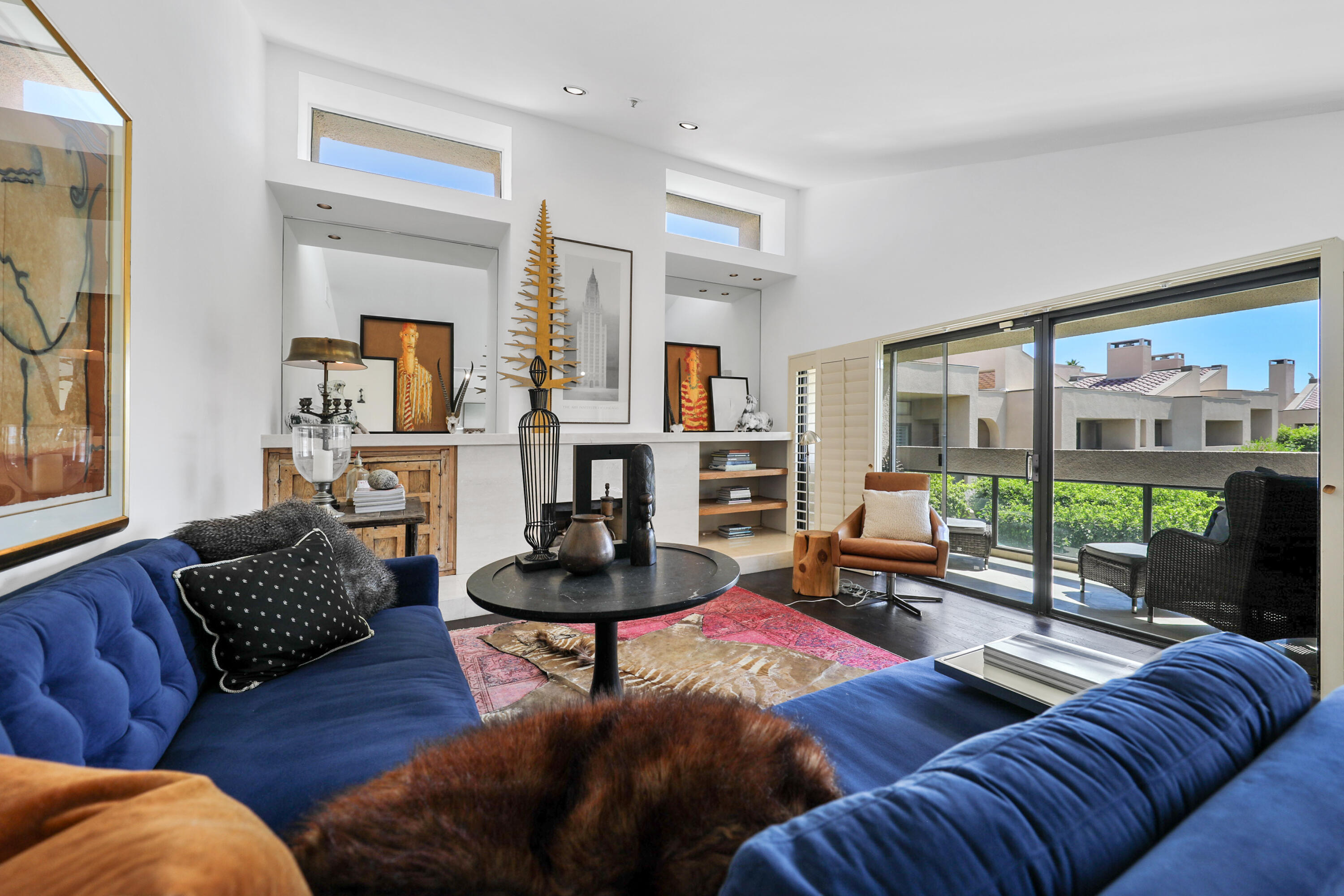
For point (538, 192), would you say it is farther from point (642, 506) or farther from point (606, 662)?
point (606, 662)

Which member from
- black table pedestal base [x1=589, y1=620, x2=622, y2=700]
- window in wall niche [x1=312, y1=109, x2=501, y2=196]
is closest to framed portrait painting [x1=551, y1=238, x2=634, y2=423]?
window in wall niche [x1=312, y1=109, x2=501, y2=196]

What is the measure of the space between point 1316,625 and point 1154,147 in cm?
237

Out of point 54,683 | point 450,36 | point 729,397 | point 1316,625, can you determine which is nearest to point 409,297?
point 450,36

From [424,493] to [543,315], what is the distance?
149cm

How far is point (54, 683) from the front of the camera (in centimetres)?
92

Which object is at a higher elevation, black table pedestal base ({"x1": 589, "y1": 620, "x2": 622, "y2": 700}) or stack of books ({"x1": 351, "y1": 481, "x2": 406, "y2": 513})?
stack of books ({"x1": 351, "y1": 481, "x2": 406, "y2": 513})

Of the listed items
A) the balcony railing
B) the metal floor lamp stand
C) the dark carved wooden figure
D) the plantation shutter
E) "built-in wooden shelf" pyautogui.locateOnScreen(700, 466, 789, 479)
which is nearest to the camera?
the dark carved wooden figure

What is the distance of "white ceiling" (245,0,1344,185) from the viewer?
209 cm

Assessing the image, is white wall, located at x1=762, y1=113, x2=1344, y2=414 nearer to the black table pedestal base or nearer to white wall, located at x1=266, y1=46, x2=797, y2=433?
white wall, located at x1=266, y1=46, x2=797, y2=433

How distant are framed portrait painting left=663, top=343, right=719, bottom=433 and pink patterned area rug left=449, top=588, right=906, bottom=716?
6.88ft

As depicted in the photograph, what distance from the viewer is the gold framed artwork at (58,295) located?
107cm

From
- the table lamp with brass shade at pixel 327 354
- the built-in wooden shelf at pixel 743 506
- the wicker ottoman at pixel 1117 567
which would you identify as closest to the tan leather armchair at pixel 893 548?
the wicker ottoman at pixel 1117 567

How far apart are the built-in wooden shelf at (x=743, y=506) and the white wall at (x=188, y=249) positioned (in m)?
3.26

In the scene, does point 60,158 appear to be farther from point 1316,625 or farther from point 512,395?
point 1316,625
